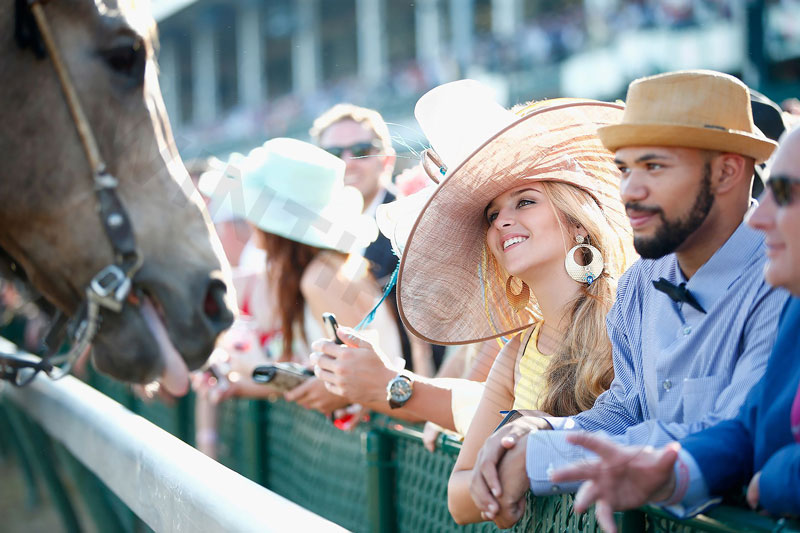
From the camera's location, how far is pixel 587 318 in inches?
86.4


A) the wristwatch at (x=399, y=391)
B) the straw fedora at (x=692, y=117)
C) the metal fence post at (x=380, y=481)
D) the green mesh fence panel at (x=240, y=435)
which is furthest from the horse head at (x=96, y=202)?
the green mesh fence panel at (x=240, y=435)

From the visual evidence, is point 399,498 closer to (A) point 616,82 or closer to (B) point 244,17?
(A) point 616,82

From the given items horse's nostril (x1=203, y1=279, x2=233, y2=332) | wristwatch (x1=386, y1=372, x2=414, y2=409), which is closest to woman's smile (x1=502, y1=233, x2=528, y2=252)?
wristwatch (x1=386, y1=372, x2=414, y2=409)

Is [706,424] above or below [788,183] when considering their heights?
below

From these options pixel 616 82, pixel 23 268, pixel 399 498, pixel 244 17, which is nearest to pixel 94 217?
pixel 23 268

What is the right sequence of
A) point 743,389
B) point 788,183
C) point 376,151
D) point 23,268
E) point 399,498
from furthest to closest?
1. point 376,151
2. point 399,498
3. point 23,268
4. point 743,389
5. point 788,183

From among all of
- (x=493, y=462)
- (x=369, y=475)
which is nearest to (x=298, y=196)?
(x=369, y=475)

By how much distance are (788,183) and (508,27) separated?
20.9 m

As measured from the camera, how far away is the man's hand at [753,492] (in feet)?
4.45

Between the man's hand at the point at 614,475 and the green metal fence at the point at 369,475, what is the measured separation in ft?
0.58

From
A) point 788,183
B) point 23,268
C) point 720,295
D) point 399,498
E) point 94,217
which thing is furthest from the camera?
point 399,498

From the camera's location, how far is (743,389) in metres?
1.51

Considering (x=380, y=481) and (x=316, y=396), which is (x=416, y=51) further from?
(x=380, y=481)

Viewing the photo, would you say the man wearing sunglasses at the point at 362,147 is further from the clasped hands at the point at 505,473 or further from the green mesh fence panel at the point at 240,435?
the clasped hands at the point at 505,473
